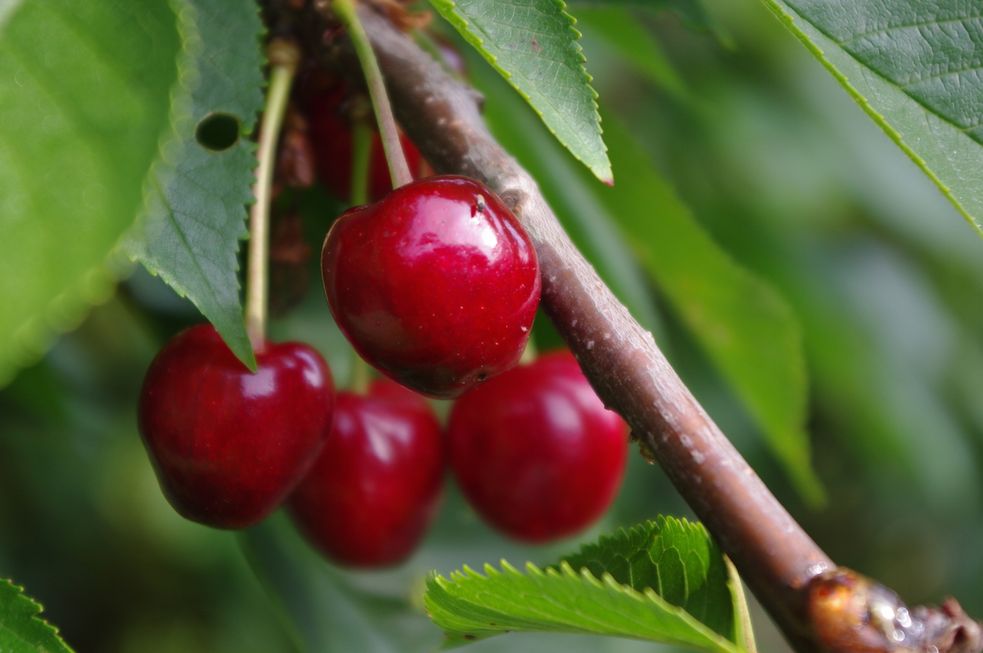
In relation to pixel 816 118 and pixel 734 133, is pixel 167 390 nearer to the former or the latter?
pixel 734 133

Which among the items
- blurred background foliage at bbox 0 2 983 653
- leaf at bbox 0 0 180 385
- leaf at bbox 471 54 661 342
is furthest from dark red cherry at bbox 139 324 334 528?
leaf at bbox 471 54 661 342

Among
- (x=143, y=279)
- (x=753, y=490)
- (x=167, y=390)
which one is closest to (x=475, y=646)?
(x=143, y=279)

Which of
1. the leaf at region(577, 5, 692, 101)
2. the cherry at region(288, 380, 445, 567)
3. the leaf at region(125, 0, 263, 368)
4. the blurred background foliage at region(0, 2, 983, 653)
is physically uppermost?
the leaf at region(125, 0, 263, 368)

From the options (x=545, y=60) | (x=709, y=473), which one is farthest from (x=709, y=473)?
(x=545, y=60)

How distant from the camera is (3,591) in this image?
0.68 metres

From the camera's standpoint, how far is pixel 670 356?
1.91m

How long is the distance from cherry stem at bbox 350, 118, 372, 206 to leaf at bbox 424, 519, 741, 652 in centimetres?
40

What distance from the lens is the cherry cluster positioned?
25.7 inches

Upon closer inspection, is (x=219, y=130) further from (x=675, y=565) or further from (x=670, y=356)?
(x=670, y=356)

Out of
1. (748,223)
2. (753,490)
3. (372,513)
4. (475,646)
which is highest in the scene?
(753,490)

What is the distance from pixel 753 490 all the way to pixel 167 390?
1.31 feet

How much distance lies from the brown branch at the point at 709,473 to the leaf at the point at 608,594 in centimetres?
5

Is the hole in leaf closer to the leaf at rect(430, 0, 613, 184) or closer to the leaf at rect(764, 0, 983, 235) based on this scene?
the leaf at rect(430, 0, 613, 184)

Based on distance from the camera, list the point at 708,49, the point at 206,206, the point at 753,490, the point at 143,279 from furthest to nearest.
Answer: the point at 708,49 < the point at 143,279 < the point at 206,206 < the point at 753,490
